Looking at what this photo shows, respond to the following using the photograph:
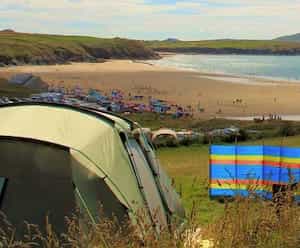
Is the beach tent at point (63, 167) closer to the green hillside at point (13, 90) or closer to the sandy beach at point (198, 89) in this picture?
the sandy beach at point (198, 89)

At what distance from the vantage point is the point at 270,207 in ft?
13.9

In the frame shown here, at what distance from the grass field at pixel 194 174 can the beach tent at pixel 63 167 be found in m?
0.71

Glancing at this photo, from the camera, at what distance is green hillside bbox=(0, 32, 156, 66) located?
90.1 metres

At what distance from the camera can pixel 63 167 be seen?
624cm

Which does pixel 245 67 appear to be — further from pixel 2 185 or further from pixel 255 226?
pixel 255 226

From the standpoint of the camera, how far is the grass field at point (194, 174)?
30.9ft

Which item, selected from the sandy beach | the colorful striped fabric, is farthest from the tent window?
the sandy beach

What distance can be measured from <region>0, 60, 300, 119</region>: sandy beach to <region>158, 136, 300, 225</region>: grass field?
17801 mm

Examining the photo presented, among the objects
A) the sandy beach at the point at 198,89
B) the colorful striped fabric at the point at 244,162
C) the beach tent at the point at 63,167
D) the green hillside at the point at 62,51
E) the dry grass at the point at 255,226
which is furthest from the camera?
the green hillside at the point at 62,51

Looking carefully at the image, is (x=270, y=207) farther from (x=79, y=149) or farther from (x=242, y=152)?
(x=242, y=152)

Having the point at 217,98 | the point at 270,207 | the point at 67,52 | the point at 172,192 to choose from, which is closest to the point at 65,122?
the point at 172,192

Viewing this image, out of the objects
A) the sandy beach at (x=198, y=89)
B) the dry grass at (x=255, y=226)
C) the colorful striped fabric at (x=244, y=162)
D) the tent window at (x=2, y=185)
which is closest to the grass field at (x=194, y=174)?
the colorful striped fabric at (x=244, y=162)

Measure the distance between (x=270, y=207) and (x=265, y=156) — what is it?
21.1 feet

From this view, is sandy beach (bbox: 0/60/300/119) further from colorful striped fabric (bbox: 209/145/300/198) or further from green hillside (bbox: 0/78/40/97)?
colorful striped fabric (bbox: 209/145/300/198)
